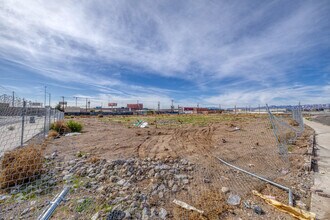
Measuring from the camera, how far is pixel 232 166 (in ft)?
14.2

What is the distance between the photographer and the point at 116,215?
2.37 m

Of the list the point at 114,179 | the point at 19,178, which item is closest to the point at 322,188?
the point at 114,179

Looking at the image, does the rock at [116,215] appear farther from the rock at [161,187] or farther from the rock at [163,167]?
the rock at [163,167]

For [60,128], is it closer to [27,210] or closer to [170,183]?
[27,210]

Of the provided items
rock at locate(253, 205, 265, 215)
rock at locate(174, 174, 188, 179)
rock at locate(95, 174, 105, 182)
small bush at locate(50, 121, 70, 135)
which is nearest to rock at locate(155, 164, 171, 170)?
rock at locate(174, 174, 188, 179)

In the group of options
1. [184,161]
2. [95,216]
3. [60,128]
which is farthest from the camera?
[60,128]

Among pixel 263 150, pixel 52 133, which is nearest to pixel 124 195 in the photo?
pixel 263 150

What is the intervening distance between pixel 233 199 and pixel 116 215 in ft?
6.53

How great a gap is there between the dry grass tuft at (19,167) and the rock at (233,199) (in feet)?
12.4

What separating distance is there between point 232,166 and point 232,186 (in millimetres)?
1039

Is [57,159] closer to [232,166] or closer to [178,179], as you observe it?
[178,179]

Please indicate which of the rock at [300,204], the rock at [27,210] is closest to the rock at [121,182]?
the rock at [27,210]

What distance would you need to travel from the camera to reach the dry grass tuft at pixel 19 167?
3.11m

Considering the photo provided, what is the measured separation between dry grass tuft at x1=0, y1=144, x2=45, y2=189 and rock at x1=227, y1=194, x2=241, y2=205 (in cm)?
378
